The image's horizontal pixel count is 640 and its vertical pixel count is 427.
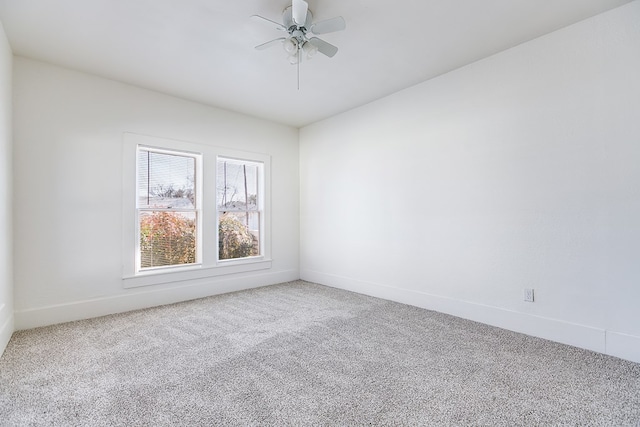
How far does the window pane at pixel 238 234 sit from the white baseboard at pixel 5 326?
223 centimetres

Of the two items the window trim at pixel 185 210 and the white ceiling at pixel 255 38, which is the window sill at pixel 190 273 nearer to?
the window trim at pixel 185 210

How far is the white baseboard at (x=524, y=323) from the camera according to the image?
7.94 ft

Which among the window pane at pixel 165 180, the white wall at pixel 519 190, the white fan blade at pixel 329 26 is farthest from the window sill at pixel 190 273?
the white fan blade at pixel 329 26

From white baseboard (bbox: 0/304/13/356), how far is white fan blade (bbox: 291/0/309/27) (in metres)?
3.30

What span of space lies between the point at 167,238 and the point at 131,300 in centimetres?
84

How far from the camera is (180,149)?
4.11 meters

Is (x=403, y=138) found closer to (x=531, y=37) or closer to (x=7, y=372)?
(x=531, y=37)

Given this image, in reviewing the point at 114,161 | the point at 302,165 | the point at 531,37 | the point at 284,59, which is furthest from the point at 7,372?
the point at 531,37

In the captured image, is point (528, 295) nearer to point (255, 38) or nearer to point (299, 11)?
point (299, 11)

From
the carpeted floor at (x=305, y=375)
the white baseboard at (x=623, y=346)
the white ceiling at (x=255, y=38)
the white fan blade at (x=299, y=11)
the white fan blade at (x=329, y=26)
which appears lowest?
the carpeted floor at (x=305, y=375)

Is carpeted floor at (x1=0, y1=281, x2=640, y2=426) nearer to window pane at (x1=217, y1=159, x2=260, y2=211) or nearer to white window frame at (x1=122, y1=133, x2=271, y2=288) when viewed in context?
white window frame at (x1=122, y1=133, x2=271, y2=288)

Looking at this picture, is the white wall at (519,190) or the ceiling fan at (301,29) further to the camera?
the white wall at (519,190)

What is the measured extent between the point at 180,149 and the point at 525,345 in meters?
4.32

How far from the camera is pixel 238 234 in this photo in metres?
4.86
